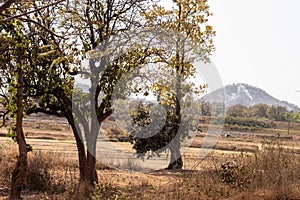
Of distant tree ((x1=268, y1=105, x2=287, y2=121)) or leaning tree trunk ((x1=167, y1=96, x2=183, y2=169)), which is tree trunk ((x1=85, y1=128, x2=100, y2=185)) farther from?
distant tree ((x1=268, y1=105, x2=287, y2=121))

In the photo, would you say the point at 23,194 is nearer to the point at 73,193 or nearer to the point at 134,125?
the point at 73,193

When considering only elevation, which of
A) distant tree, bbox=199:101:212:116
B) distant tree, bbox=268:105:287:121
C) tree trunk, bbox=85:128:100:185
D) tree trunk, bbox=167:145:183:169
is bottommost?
tree trunk, bbox=167:145:183:169

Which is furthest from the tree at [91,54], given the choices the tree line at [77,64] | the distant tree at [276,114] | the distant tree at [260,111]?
the distant tree at [260,111]

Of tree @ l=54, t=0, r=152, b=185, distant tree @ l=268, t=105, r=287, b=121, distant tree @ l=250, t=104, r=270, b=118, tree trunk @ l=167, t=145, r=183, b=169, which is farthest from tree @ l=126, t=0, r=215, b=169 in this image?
distant tree @ l=250, t=104, r=270, b=118

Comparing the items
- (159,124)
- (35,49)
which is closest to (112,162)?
(159,124)

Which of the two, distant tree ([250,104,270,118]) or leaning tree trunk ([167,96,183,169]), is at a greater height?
distant tree ([250,104,270,118])

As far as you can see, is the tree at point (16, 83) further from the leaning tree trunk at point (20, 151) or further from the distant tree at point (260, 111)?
the distant tree at point (260, 111)

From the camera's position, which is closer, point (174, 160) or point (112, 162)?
point (112, 162)

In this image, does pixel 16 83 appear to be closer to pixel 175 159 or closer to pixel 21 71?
pixel 21 71

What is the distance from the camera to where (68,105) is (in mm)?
9305

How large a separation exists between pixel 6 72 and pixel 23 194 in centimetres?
268

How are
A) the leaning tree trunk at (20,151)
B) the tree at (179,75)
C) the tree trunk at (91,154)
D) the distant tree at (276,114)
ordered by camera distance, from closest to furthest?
the leaning tree trunk at (20,151), the tree trunk at (91,154), the tree at (179,75), the distant tree at (276,114)

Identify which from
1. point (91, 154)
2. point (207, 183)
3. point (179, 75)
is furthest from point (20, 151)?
point (179, 75)

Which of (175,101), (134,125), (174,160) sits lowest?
(174,160)
